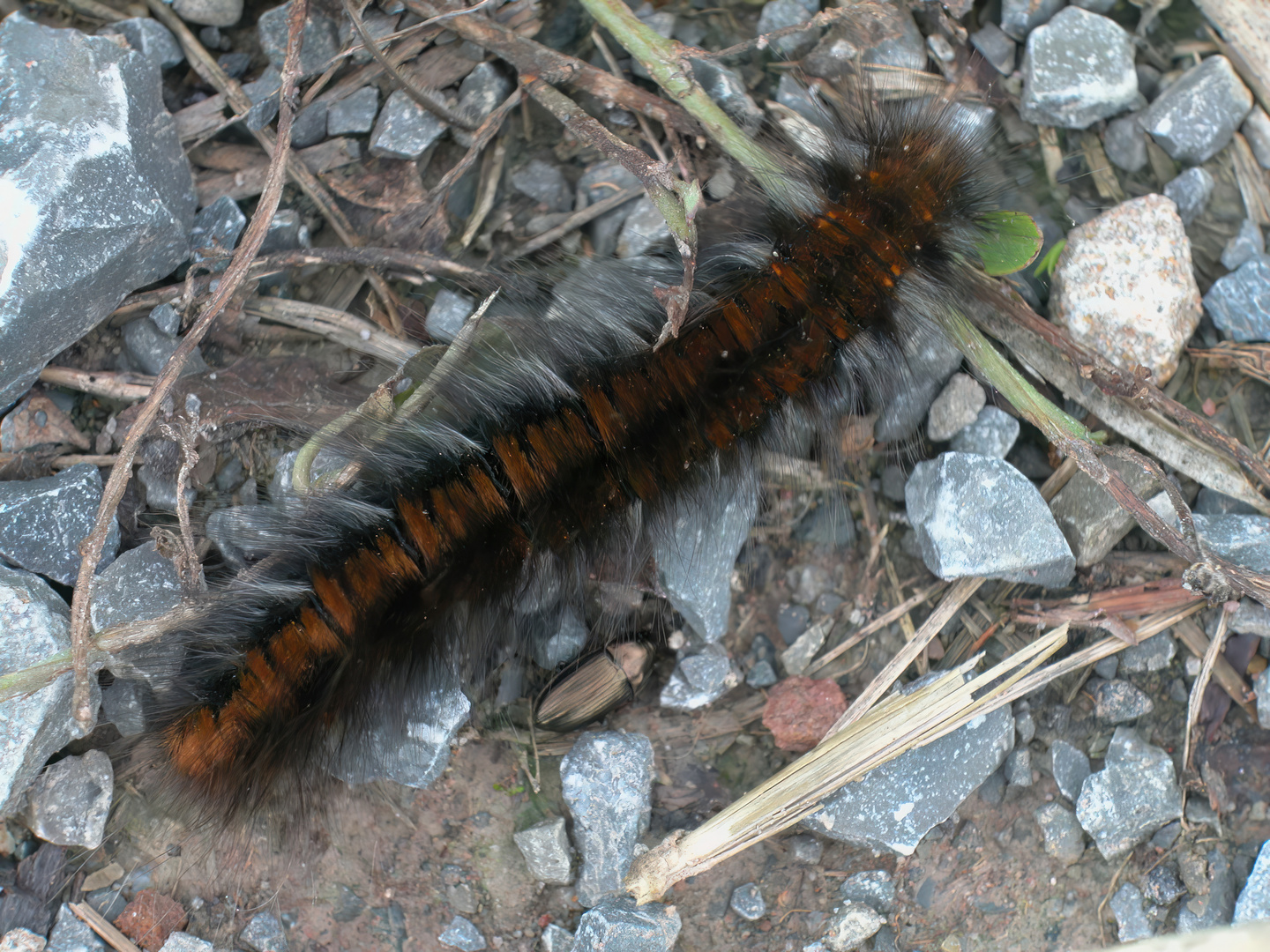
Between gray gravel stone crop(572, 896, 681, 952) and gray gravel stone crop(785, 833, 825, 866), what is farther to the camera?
gray gravel stone crop(785, 833, 825, 866)

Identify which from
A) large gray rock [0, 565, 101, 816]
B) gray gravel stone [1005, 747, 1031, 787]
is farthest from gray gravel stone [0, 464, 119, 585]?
gray gravel stone [1005, 747, 1031, 787]

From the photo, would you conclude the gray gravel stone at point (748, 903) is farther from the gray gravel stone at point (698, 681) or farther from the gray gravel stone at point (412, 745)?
the gray gravel stone at point (412, 745)

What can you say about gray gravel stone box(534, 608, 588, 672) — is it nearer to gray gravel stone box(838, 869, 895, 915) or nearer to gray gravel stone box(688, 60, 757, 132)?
gray gravel stone box(838, 869, 895, 915)

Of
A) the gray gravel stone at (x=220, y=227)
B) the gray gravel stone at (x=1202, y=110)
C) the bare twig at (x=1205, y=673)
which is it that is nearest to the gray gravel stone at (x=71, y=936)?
the gray gravel stone at (x=220, y=227)

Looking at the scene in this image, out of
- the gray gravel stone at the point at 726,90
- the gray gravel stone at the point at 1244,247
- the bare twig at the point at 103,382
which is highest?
the bare twig at the point at 103,382

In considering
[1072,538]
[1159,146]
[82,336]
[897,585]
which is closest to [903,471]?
[897,585]

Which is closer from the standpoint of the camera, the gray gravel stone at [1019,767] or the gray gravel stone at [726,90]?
the gray gravel stone at [1019,767]

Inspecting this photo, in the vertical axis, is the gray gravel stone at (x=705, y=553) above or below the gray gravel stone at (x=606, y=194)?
below
